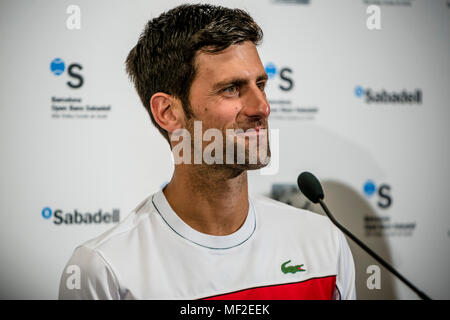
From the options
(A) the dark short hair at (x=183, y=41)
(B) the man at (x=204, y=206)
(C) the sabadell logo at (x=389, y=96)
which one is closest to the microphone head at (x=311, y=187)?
(B) the man at (x=204, y=206)

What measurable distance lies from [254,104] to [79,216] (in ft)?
2.10

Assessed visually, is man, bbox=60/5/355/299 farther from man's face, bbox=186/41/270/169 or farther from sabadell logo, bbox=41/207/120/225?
sabadell logo, bbox=41/207/120/225

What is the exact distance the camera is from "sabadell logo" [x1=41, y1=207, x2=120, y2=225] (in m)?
1.28

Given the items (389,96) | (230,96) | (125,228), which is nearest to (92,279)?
(125,228)

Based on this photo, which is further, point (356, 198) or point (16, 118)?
point (356, 198)

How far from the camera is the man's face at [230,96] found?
3.57 feet

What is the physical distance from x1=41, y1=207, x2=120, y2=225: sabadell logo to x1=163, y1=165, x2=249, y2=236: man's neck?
24cm

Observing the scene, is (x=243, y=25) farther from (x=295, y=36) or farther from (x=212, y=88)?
(x=295, y=36)

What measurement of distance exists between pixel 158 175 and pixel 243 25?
1.70 ft

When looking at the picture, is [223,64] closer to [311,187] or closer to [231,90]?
[231,90]

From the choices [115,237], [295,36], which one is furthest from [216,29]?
[115,237]

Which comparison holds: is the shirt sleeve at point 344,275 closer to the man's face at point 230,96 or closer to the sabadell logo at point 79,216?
the man's face at point 230,96

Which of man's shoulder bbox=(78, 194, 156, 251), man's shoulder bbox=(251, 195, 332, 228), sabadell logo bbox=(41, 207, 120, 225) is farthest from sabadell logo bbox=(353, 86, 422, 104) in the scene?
sabadell logo bbox=(41, 207, 120, 225)

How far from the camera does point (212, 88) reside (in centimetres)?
109
